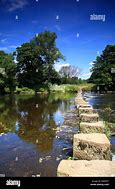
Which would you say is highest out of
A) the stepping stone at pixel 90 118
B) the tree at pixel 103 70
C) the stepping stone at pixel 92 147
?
the tree at pixel 103 70

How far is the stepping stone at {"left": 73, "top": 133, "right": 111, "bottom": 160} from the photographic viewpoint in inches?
151

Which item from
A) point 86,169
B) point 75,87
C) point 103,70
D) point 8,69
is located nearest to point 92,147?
point 86,169

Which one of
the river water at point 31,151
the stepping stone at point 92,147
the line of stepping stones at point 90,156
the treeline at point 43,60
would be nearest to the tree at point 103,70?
the treeline at point 43,60

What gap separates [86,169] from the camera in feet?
9.04

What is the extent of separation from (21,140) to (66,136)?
108 cm

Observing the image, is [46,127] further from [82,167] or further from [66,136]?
[82,167]

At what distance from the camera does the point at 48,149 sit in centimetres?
556

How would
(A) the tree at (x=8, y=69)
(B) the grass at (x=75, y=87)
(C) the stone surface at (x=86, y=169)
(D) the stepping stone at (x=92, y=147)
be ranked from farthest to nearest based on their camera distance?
(A) the tree at (x=8, y=69), (B) the grass at (x=75, y=87), (D) the stepping stone at (x=92, y=147), (C) the stone surface at (x=86, y=169)

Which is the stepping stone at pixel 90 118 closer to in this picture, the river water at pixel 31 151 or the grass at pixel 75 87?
the river water at pixel 31 151

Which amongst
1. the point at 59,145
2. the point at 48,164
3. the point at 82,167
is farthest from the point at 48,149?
the point at 82,167

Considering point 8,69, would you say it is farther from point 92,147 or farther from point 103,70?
point 92,147

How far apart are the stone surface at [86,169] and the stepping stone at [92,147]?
882 mm

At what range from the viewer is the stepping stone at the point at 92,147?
3.82m

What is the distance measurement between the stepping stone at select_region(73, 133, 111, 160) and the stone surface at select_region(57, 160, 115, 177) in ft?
2.89
